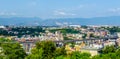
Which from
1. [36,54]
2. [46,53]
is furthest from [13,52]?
[36,54]

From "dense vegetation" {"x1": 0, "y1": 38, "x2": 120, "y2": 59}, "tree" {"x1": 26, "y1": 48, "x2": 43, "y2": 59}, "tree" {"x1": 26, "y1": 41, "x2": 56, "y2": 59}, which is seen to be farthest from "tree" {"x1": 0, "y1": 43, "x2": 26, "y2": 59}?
"tree" {"x1": 26, "y1": 48, "x2": 43, "y2": 59}

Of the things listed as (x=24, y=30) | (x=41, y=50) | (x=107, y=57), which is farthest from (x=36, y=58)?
(x=24, y=30)

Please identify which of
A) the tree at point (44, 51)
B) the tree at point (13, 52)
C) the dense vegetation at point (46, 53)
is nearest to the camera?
the dense vegetation at point (46, 53)

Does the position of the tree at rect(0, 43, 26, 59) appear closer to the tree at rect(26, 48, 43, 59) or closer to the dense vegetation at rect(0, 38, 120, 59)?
the dense vegetation at rect(0, 38, 120, 59)

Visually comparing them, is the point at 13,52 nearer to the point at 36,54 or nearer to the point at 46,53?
the point at 46,53

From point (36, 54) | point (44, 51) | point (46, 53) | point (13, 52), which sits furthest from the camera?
point (13, 52)

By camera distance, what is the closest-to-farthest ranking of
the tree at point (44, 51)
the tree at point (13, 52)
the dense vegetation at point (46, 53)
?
the dense vegetation at point (46, 53), the tree at point (44, 51), the tree at point (13, 52)

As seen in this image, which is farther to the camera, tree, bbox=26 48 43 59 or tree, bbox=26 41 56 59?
tree, bbox=26 41 56 59

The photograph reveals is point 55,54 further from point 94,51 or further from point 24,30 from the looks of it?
point 24,30

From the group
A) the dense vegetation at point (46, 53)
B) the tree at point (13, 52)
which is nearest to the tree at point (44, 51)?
the dense vegetation at point (46, 53)

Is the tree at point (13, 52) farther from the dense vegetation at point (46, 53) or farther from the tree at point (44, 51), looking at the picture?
the tree at point (44, 51)

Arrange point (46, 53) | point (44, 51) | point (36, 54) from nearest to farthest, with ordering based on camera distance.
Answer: point (36, 54)
point (44, 51)
point (46, 53)
